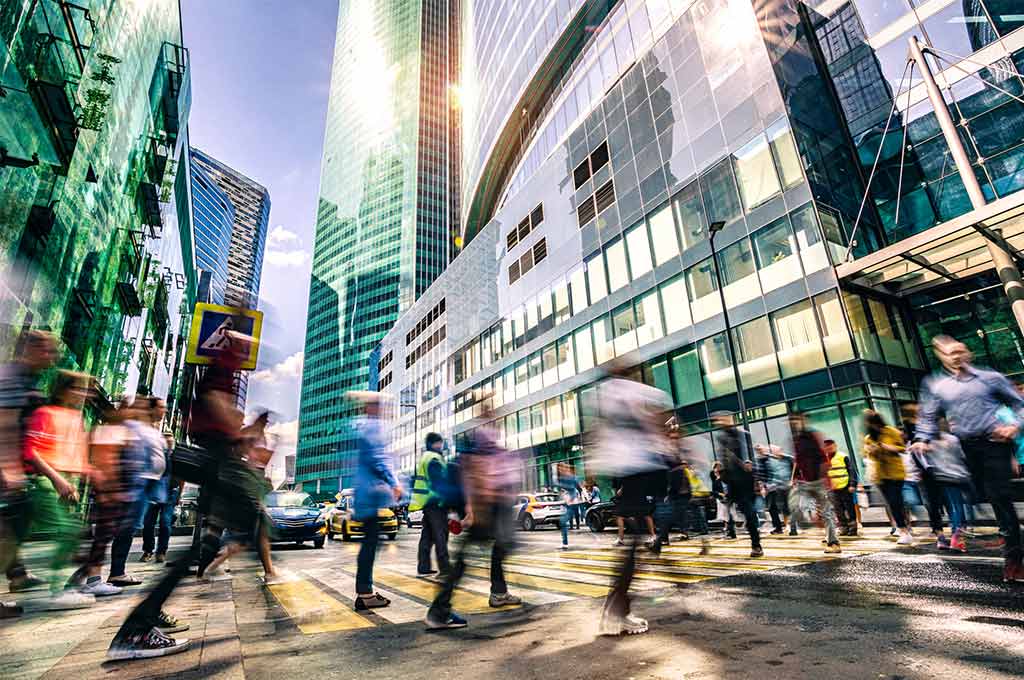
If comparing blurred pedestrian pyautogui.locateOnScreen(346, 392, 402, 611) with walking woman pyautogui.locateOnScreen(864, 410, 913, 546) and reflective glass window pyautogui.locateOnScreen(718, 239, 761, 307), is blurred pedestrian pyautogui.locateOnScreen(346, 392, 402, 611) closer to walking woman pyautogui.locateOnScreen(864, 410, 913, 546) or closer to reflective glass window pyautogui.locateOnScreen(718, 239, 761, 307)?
walking woman pyautogui.locateOnScreen(864, 410, 913, 546)

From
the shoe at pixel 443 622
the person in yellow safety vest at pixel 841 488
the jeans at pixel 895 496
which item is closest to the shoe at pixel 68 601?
the shoe at pixel 443 622

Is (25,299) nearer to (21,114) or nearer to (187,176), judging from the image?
(21,114)

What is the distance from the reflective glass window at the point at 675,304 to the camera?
21.4 meters

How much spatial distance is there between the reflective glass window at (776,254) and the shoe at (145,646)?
62.6ft

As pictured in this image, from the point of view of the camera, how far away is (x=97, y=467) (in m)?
5.20

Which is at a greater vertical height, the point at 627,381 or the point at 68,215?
the point at 68,215

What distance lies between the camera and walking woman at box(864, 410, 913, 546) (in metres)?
7.20

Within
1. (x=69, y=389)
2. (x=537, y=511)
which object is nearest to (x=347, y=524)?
(x=537, y=511)

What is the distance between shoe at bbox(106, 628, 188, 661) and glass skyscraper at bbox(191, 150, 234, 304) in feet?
522

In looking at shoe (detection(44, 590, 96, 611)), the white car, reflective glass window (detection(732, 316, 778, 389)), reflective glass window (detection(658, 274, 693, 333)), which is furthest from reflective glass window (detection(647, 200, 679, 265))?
shoe (detection(44, 590, 96, 611))

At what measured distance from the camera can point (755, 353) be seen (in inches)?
739

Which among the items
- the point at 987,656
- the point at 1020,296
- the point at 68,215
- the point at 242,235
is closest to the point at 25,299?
the point at 68,215

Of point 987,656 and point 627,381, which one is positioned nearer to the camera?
point 987,656

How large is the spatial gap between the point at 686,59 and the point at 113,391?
112 feet
